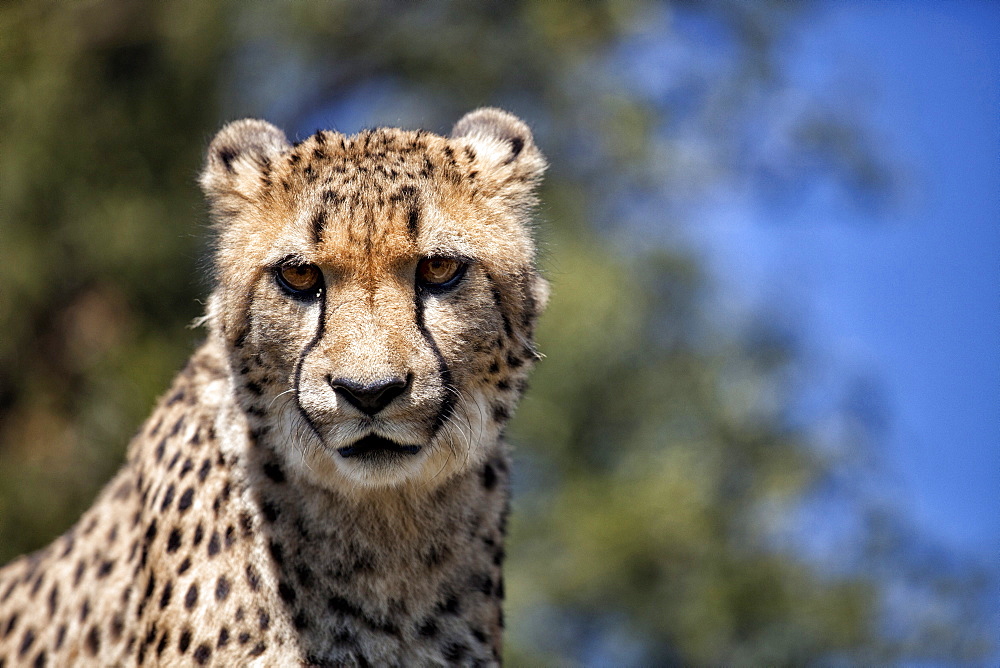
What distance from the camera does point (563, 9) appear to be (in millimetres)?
12273

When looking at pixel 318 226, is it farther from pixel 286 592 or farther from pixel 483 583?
pixel 483 583

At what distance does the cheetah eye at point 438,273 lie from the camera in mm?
3307

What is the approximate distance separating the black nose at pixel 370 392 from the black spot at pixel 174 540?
31.4 inches

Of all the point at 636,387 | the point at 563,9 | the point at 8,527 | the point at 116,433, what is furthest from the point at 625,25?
the point at 8,527

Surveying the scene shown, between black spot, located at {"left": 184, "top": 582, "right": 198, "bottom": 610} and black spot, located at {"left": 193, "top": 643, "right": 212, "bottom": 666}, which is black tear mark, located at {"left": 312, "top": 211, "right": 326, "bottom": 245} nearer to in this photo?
black spot, located at {"left": 184, "top": 582, "right": 198, "bottom": 610}

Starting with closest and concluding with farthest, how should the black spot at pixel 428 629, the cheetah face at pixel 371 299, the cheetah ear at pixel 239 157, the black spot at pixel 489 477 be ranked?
the cheetah face at pixel 371 299 < the black spot at pixel 428 629 < the cheetah ear at pixel 239 157 < the black spot at pixel 489 477

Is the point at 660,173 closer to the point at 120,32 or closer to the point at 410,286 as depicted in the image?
the point at 120,32

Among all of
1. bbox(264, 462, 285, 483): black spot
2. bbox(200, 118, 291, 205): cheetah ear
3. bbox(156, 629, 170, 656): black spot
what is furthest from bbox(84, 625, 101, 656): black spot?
bbox(200, 118, 291, 205): cheetah ear

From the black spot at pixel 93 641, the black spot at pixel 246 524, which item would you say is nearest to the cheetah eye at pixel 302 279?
the black spot at pixel 246 524

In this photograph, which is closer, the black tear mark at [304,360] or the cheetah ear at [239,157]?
the black tear mark at [304,360]

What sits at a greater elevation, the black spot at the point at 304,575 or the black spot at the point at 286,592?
the black spot at the point at 304,575

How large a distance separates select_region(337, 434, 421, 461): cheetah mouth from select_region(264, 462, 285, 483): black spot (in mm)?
369

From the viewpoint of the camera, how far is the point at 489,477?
376cm

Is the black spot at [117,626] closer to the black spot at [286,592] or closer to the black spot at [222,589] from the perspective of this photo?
the black spot at [222,589]
